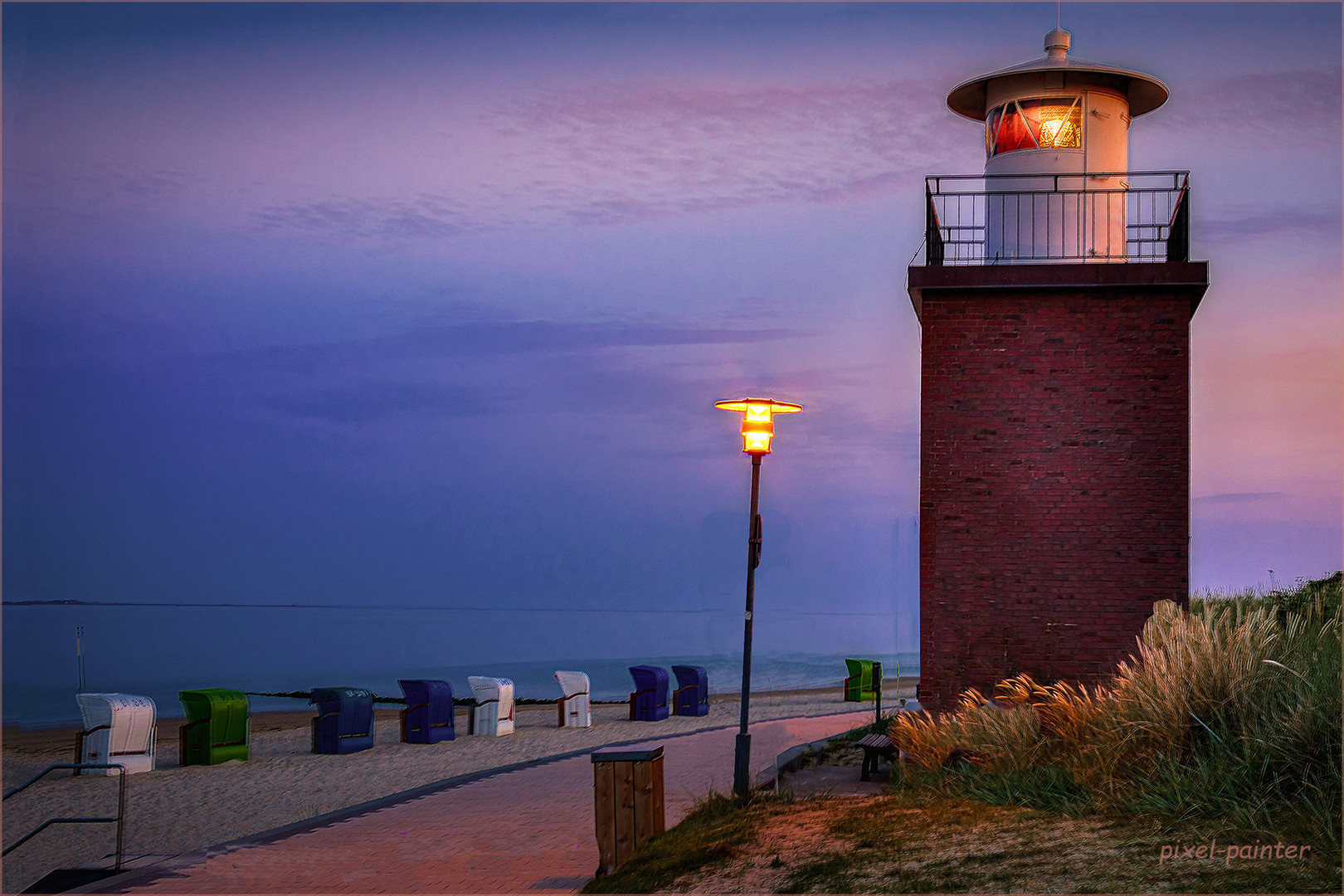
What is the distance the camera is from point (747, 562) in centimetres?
1225

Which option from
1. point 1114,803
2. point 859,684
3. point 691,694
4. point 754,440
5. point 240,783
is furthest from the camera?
point 859,684

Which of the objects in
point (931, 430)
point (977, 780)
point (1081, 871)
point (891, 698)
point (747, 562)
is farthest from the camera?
point (891, 698)

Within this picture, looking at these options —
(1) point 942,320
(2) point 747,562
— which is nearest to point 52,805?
(2) point 747,562

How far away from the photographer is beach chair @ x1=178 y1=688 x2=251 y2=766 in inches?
680

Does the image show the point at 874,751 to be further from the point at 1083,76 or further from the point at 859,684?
the point at 859,684

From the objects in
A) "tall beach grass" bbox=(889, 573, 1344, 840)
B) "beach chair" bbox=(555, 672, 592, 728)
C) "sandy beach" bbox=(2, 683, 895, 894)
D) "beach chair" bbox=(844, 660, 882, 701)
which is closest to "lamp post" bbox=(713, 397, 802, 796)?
"tall beach grass" bbox=(889, 573, 1344, 840)

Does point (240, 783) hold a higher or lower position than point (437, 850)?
lower

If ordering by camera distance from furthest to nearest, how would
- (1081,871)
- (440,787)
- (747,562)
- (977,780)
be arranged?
1. (440,787)
2. (747,562)
3. (977,780)
4. (1081,871)

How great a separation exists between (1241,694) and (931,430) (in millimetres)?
5288

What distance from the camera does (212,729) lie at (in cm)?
1742

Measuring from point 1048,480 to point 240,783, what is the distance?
1118 centimetres

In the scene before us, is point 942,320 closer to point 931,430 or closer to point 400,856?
point 931,430

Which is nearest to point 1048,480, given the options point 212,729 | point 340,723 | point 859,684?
point 340,723

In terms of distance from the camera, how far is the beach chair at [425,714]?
66.2 feet
